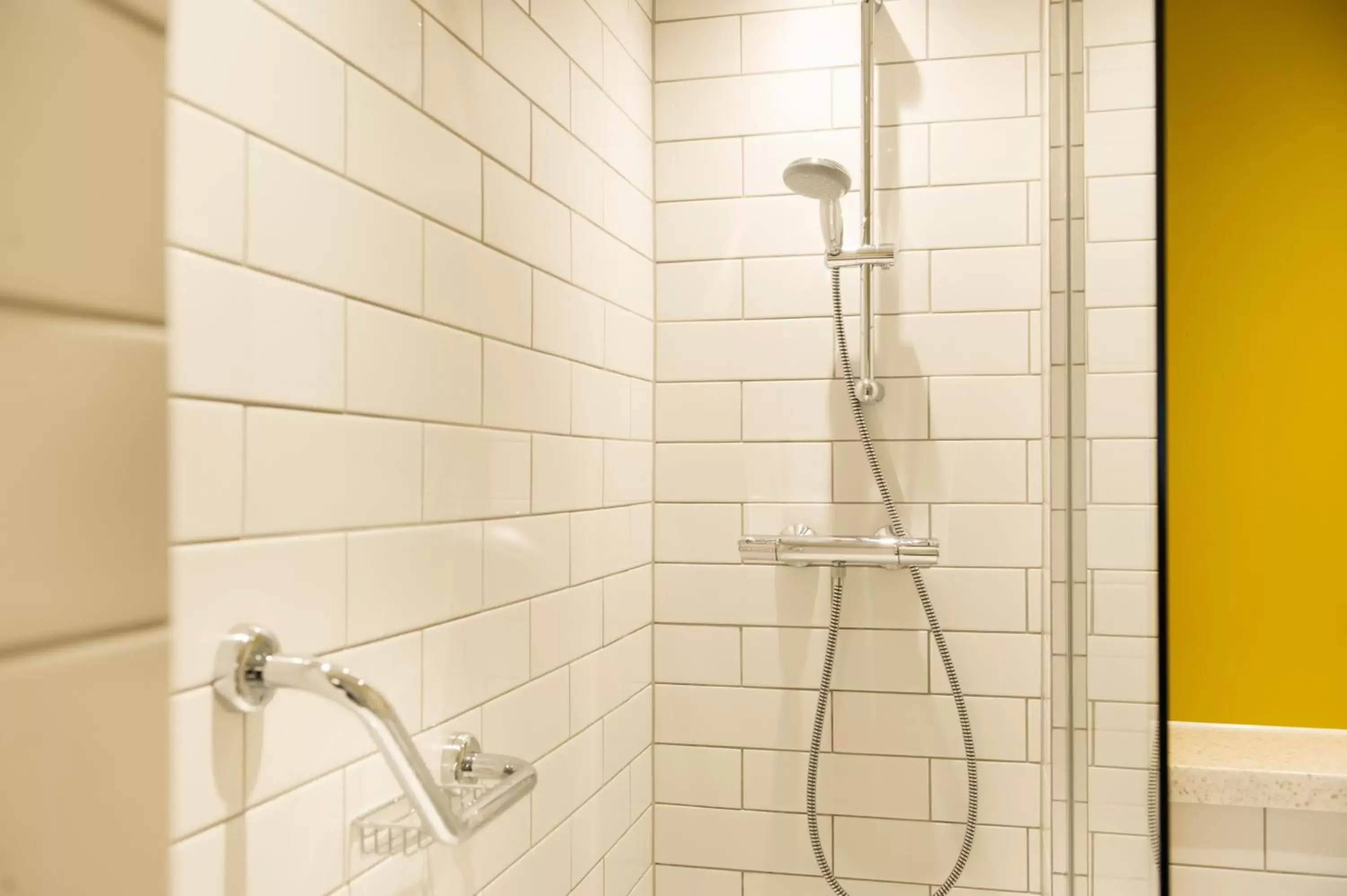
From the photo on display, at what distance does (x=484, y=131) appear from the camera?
1152mm

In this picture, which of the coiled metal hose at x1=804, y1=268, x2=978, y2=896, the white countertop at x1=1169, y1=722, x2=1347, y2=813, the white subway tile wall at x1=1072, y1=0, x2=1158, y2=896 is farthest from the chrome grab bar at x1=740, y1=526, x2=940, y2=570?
the white countertop at x1=1169, y1=722, x2=1347, y2=813

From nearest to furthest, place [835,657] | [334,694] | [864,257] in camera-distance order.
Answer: [334,694]
[864,257]
[835,657]

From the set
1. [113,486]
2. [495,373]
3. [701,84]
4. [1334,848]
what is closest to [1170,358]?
[1334,848]

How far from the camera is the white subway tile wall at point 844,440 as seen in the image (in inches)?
66.2

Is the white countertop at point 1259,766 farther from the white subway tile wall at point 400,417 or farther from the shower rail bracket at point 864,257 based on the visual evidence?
the shower rail bracket at point 864,257

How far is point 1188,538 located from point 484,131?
2.93ft

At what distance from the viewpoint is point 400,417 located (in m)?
0.96

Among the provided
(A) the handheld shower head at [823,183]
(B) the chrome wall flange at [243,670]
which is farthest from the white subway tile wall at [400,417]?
(A) the handheld shower head at [823,183]

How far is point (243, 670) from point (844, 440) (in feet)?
3.99

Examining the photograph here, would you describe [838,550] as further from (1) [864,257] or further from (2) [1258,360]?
(2) [1258,360]

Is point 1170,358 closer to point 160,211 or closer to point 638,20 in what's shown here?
point 160,211

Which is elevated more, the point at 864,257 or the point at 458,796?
the point at 864,257

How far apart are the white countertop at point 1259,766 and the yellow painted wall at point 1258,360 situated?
0.06 ft

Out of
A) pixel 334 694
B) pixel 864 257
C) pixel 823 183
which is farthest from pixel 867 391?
pixel 334 694
